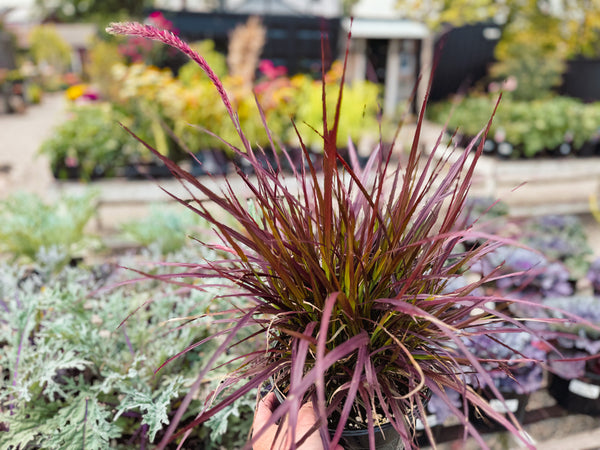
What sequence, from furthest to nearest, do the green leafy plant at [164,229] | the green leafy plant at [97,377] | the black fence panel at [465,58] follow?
the black fence panel at [465,58], the green leafy plant at [164,229], the green leafy plant at [97,377]

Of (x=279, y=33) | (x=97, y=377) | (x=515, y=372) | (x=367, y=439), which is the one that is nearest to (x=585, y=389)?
(x=515, y=372)

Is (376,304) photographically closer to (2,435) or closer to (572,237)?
(2,435)

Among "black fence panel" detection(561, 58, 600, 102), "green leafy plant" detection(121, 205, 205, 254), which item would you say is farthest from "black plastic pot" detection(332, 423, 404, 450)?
"black fence panel" detection(561, 58, 600, 102)

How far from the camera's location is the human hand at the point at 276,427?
0.67 m

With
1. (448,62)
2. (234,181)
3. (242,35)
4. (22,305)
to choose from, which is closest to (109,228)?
(234,181)

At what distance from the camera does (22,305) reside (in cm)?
115

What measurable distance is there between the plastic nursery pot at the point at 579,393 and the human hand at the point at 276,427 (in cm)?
103

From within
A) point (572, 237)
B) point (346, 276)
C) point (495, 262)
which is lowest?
point (572, 237)

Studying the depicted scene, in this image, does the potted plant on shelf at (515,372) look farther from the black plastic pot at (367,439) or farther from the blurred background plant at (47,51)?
the blurred background plant at (47,51)

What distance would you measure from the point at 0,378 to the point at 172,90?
2482 millimetres

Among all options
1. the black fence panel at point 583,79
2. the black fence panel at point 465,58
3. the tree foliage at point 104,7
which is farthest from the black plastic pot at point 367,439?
the tree foliage at point 104,7

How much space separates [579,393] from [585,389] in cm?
3

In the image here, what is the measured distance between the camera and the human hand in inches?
26.5

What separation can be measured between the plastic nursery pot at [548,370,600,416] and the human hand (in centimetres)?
103
